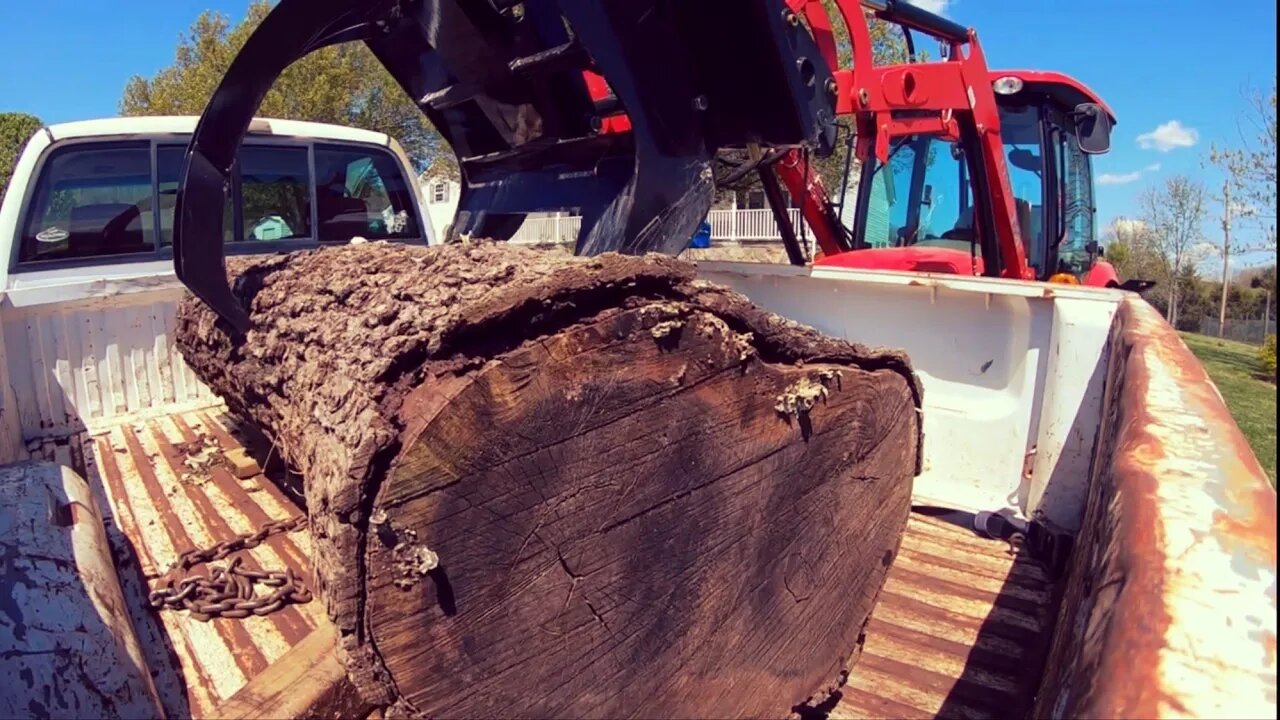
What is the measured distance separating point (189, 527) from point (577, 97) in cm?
215

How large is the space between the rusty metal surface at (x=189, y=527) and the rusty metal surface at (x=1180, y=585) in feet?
6.38

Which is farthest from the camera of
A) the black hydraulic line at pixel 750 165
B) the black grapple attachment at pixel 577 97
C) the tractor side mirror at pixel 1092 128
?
the tractor side mirror at pixel 1092 128

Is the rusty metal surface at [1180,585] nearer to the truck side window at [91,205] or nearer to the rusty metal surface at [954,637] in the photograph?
the rusty metal surface at [954,637]

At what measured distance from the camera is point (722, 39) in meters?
2.89

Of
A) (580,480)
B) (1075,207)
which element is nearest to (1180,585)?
(580,480)

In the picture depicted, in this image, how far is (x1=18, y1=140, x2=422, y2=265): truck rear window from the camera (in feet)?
12.7

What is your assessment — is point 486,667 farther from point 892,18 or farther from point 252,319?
point 892,18

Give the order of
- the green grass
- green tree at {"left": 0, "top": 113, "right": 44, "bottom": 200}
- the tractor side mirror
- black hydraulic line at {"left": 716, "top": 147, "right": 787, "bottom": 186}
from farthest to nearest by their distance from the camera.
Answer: green tree at {"left": 0, "top": 113, "right": 44, "bottom": 200}
the green grass
the tractor side mirror
black hydraulic line at {"left": 716, "top": 147, "right": 787, "bottom": 186}

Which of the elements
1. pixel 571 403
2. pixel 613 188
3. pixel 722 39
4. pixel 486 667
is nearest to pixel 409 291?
pixel 571 403

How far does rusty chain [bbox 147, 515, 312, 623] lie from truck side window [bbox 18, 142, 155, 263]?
2.05 meters

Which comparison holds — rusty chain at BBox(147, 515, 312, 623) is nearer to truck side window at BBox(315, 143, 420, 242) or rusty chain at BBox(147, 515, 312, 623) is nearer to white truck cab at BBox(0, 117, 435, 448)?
white truck cab at BBox(0, 117, 435, 448)

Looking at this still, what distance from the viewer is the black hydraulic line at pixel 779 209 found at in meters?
4.83

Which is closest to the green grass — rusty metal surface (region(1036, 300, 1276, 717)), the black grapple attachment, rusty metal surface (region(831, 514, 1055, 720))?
rusty metal surface (region(831, 514, 1055, 720))

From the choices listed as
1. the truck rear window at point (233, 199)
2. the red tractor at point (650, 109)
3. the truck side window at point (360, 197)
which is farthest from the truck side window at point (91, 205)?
the red tractor at point (650, 109)
